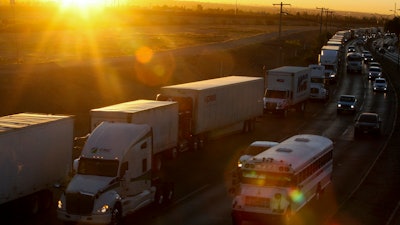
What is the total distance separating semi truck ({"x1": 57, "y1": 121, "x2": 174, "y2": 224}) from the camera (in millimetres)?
22000

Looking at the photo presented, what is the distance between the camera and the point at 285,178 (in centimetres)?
2214

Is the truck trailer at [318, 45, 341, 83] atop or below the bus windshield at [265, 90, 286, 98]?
below

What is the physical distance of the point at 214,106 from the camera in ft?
135

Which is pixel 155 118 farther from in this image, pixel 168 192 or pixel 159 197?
pixel 159 197

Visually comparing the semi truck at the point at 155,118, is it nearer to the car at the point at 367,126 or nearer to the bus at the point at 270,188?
the bus at the point at 270,188

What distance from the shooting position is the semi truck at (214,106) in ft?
127

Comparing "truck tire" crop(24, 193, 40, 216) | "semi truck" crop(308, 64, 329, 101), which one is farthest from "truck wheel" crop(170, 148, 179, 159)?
"semi truck" crop(308, 64, 329, 101)

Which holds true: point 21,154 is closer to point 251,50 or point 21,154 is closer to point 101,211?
point 101,211

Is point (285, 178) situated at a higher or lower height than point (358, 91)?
higher

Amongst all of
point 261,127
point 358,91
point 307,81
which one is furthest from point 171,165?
point 358,91

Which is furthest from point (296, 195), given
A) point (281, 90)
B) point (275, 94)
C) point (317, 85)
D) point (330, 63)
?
point (330, 63)

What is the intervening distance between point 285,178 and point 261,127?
28614mm

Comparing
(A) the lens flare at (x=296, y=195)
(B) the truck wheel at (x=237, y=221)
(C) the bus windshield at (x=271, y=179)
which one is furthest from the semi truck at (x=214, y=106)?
(C) the bus windshield at (x=271, y=179)

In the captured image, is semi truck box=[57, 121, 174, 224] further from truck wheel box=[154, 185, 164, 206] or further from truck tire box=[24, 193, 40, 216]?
truck tire box=[24, 193, 40, 216]
